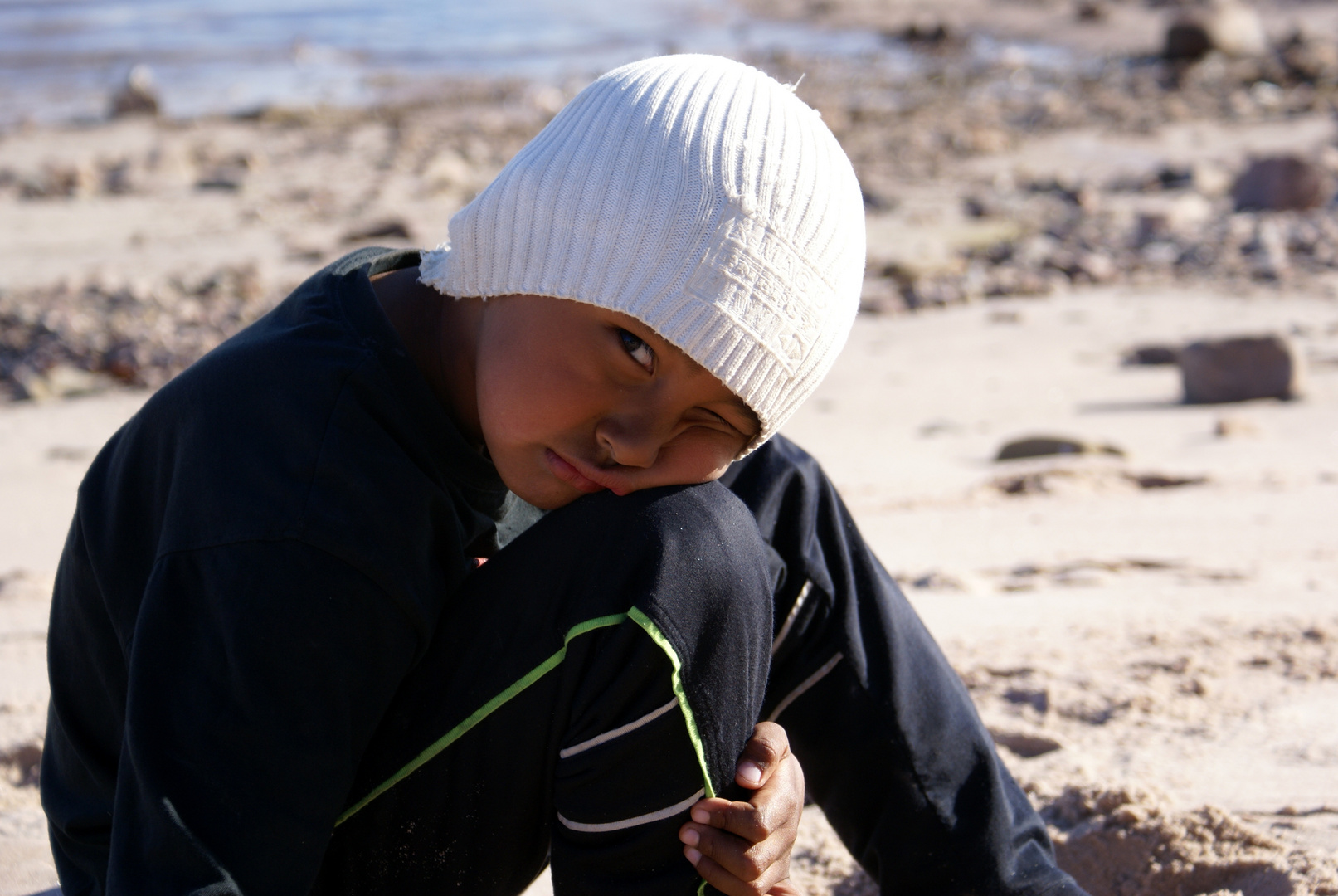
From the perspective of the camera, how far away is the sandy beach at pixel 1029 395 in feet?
6.73

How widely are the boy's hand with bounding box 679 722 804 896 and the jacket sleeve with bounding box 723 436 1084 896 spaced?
22 centimetres

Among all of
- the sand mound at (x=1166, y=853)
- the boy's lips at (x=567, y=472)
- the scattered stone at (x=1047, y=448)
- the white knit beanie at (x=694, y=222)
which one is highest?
the white knit beanie at (x=694, y=222)

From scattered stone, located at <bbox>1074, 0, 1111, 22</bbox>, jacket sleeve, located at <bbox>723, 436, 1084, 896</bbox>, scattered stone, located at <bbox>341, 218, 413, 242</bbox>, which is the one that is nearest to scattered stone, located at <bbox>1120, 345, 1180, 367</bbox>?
jacket sleeve, located at <bbox>723, 436, 1084, 896</bbox>

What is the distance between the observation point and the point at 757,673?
1431 millimetres

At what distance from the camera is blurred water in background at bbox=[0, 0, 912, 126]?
13.0 m

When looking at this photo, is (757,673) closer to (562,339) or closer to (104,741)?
(562,339)

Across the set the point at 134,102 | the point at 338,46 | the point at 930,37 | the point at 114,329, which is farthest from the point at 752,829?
the point at 338,46

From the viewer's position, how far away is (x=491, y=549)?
64.6 inches

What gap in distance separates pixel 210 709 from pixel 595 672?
0.36 metres

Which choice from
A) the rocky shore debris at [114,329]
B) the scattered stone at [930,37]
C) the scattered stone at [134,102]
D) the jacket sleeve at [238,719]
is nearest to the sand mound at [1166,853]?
the jacket sleeve at [238,719]

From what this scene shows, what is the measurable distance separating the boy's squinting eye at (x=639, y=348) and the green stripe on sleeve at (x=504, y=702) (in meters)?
0.28

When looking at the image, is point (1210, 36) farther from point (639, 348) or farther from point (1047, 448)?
point (639, 348)

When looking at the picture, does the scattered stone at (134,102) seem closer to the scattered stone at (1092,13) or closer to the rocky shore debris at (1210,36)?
the rocky shore debris at (1210,36)

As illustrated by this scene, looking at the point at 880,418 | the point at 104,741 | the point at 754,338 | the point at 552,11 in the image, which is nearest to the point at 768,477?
the point at 754,338
